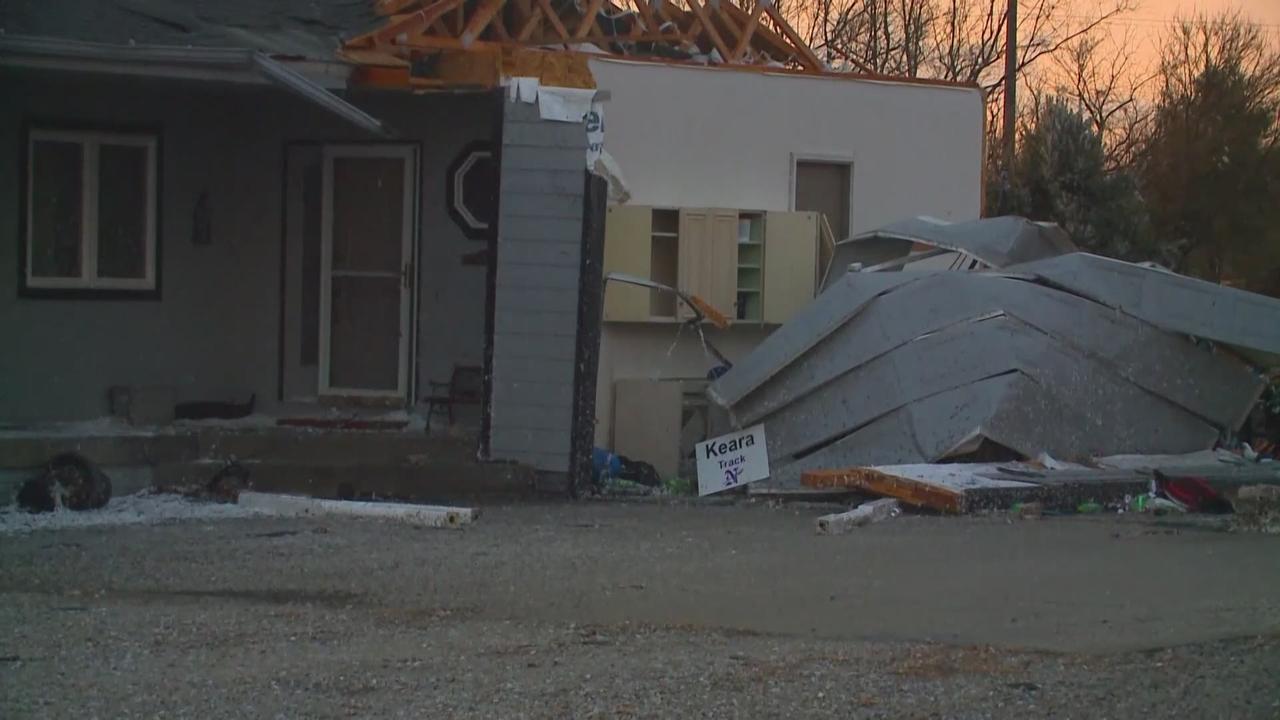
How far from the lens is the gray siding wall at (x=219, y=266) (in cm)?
1202

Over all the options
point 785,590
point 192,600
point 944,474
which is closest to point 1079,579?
point 785,590

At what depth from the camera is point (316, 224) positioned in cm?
1282

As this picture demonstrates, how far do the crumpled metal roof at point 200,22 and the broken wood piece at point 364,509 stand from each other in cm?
309

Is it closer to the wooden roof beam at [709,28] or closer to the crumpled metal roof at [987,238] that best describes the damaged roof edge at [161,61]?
the crumpled metal roof at [987,238]

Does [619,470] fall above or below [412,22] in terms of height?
below

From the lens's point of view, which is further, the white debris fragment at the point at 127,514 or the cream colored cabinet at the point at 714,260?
the cream colored cabinet at the point at 714,260

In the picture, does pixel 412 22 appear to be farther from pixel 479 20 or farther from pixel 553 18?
pixel 553 18

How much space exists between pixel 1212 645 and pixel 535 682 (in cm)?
284

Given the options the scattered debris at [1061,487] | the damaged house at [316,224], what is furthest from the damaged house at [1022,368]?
the damaged house at [316,224]

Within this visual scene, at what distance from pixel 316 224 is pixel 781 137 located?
505 cm

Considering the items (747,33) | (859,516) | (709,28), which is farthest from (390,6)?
(859,516)

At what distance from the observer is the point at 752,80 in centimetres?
1543

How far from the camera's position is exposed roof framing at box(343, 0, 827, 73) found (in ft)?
45.1

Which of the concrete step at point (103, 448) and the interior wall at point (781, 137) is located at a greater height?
the interior wall at point (781, 137)
